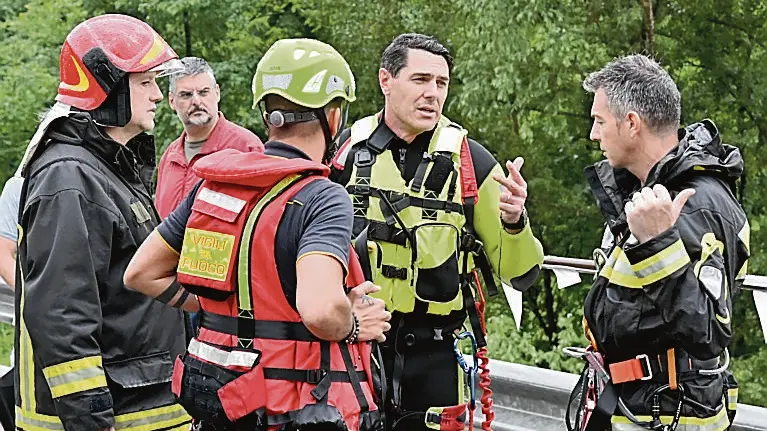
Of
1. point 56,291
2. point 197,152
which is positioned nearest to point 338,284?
point 56,291

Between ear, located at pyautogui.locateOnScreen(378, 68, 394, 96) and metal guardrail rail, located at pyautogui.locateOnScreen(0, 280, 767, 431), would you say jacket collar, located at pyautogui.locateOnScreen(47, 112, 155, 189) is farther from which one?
metal guardrail rail, located at pyautogui.locateOnScreen(0, 280, 767, 431)

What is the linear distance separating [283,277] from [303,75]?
2.06 ft

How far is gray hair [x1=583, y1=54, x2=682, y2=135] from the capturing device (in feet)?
13.3

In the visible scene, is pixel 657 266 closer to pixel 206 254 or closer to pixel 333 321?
pixel 333 321

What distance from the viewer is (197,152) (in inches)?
252

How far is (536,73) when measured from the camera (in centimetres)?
1502

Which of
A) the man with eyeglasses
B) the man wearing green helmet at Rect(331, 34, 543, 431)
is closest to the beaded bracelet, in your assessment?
the man wearing green helmet at Rect(331, 34, 543, 431)

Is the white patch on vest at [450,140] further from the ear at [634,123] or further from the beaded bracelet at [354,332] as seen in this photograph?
the beaded bracelet at [354,332]

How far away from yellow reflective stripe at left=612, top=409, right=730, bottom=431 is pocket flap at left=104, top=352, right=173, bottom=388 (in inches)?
64.3

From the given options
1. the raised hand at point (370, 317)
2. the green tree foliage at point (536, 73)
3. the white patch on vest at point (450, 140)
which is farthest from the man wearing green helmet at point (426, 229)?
the green tree foliage at point (536, 73)

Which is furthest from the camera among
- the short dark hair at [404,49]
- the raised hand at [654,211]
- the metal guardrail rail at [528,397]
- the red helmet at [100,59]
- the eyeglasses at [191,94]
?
the eyeglasses at [191,94]

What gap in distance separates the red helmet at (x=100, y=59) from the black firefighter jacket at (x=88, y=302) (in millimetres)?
108

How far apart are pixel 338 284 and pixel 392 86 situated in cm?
195

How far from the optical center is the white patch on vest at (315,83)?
11.4 ft
